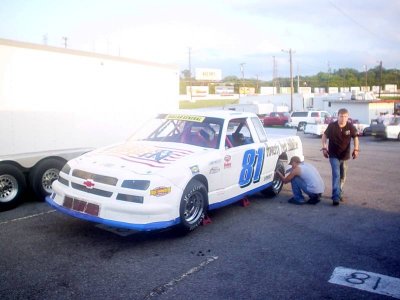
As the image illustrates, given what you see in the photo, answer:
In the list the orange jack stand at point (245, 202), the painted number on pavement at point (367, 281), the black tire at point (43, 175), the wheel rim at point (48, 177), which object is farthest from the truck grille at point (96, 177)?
the orange jack stand at point (245, 202)

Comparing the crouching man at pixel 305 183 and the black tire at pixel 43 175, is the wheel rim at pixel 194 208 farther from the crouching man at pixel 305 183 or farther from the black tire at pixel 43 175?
the black tire at pixel 43 175

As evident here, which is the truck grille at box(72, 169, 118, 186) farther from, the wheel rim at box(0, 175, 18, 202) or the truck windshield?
the wheel rim at box(0, 175, 18, 202)

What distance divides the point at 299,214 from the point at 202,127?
7.61 feet

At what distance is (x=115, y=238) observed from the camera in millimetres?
5574

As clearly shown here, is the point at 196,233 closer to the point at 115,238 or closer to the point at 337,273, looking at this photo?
the point at 115,238

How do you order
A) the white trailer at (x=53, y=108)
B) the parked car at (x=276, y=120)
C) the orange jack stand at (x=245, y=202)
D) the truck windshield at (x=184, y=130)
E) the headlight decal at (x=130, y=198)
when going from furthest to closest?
the parked car at (x=276, y=120) → the orange jack stand at (x=245, y=202) → the white trailer at (x=53, y=108) → the truck windshield at (x=184, y=130) → the headlight decal at (x=130, y=198)

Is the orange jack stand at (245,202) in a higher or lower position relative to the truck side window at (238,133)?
lower

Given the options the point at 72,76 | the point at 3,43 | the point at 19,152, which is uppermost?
the point at 3,43

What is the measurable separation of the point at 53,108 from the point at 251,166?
12.9 ft

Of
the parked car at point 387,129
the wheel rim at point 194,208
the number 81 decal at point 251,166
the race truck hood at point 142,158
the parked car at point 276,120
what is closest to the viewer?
the race truck hood at point 142,158

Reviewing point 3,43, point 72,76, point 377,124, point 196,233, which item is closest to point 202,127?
point 196,233

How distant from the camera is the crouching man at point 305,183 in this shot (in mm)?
7617

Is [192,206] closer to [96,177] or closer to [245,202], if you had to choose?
[96,177]

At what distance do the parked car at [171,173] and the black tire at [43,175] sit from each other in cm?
167
